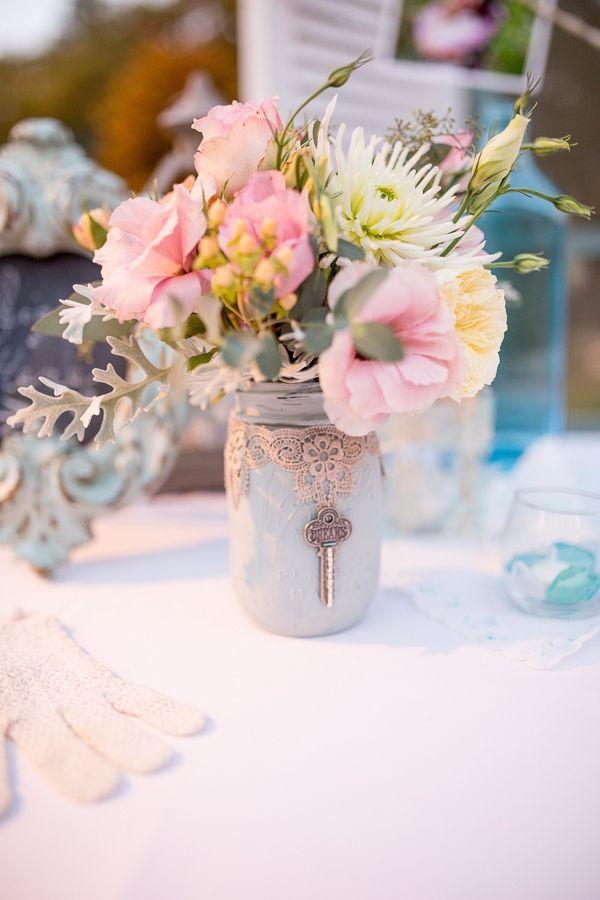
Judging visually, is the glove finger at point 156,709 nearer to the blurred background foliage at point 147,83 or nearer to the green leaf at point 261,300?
the green leaf at point 261,300

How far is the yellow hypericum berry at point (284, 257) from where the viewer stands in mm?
496

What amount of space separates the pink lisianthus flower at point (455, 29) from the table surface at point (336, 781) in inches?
49.3

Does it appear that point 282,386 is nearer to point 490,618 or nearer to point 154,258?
point 154,258

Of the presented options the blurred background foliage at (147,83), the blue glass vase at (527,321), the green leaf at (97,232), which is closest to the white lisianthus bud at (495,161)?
the green leaf at (97,232)

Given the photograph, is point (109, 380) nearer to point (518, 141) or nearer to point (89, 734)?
point (89, 734)

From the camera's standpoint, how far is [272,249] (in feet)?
1.71

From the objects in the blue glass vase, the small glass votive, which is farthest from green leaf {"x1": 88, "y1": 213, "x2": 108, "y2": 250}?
the blue glass vase

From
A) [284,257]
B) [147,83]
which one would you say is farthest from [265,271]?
[147,83]

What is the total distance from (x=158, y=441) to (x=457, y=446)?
1.51 ft

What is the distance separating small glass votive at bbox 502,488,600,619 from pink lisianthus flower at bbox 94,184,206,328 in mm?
451

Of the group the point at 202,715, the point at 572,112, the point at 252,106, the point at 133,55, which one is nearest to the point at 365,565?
the point at 202,715

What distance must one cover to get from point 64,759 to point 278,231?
438mm

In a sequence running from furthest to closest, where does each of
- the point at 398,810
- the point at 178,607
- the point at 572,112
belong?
the point at 572,112 < the point at 178,607 < the point at 398,810

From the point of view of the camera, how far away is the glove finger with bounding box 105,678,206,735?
572mm
